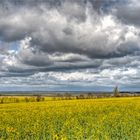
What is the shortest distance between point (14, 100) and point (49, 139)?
73368 mm

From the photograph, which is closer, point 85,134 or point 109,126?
point 85,134

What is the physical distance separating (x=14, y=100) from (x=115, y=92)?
60.8m

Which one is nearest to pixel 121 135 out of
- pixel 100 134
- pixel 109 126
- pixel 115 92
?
pixel 100 134

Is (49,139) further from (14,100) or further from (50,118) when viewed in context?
(14,100)

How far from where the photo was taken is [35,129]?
62.4ft

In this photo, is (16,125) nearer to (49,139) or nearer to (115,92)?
(49,139)

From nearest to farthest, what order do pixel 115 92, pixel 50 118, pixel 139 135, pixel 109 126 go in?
pixel 139 135 → pixel 109 126 → pixel 50 118 → pixel 115 92

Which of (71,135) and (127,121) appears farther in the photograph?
(127,121)

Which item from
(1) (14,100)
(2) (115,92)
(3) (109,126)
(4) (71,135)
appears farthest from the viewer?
(2) (115,92)

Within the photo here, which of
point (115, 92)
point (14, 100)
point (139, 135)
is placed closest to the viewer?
Answer: point (139, 135)

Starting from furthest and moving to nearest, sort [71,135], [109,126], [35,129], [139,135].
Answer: [109,126] < [35,129] < [71,135] < [139,135]

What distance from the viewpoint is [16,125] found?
871 inches

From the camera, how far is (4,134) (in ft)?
62.5

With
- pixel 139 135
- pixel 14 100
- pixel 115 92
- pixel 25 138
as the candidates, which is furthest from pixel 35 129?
pixel 115 92
